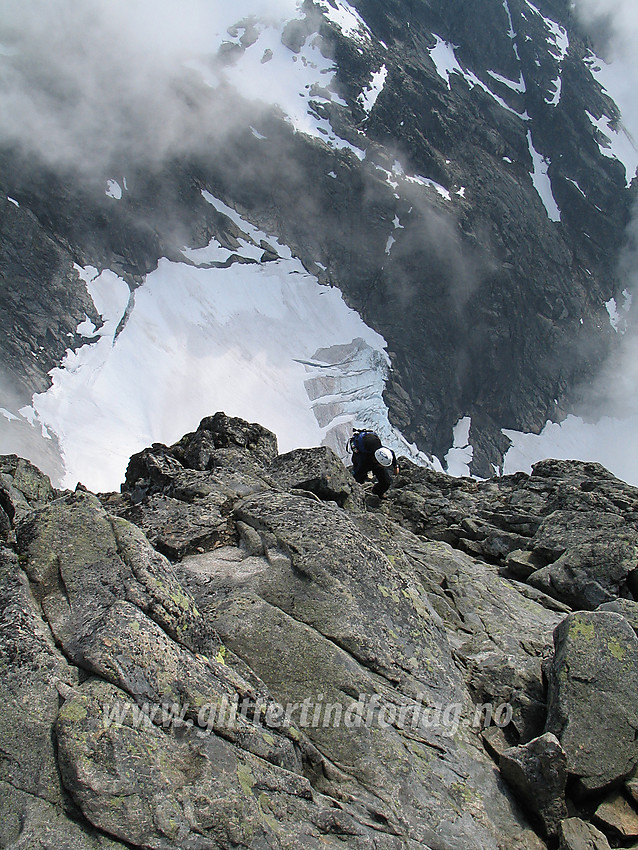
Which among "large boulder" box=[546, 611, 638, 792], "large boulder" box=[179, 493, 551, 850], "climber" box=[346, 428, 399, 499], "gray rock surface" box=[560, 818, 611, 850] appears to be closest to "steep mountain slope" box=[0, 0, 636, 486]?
"climber" box=[346, 428, 399, 499]

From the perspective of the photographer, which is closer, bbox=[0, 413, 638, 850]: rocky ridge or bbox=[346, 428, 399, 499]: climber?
bbox=[0, 413, 638, 850]: rocky ridge

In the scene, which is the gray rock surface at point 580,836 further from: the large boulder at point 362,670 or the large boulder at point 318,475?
the large boulder at point 318,475

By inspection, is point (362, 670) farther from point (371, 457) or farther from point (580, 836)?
point (371, 457)

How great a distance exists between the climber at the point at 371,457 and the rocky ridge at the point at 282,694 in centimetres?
611

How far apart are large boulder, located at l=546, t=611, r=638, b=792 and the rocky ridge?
3cm

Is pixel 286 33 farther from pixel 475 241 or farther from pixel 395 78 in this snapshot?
pixel 475 241

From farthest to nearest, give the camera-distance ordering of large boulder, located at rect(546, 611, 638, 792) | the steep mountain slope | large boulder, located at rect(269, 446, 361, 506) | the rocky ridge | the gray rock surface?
the steep mountain slope
large boulder, located at rect(269, 446, 361, 506)
large boulder, located at rect(546, 611, 638, 792)
the gray rock surface
the rocky ridge

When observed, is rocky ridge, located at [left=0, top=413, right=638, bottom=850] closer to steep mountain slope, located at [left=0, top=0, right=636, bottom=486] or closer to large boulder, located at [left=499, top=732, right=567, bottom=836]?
large boulder, located at [left=499, top=732, right=567, bottom=836]

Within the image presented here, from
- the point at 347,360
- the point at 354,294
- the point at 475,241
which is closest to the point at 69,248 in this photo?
the point at 347,360

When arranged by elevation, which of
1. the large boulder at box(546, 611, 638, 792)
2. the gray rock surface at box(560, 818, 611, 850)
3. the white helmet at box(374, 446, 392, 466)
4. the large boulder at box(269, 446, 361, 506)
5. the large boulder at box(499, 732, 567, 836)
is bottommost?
the gray rock surface at box(560, 818, 611, 850)

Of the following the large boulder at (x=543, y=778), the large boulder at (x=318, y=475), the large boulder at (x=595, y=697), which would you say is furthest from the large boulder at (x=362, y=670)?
the large boulder at (x=318, y=475)

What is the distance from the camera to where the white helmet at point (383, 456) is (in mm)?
16969

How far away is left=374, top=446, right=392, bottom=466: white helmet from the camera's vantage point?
55.7 feet

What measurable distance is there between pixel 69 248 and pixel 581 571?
110 m
